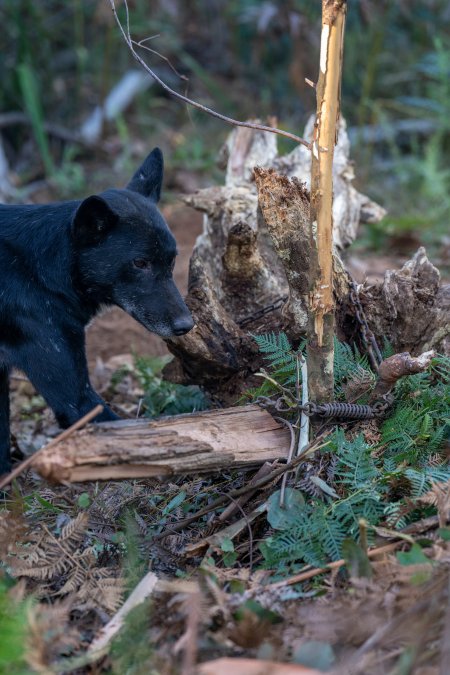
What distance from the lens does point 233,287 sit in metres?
3.96

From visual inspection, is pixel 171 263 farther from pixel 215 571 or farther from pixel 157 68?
pixel 157 68

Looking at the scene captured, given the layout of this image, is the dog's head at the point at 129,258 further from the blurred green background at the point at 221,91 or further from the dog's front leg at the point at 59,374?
the blurred green background at the point at 221,91

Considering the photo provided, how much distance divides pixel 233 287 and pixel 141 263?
510mm

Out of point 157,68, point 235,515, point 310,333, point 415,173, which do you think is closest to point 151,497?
point 235,515

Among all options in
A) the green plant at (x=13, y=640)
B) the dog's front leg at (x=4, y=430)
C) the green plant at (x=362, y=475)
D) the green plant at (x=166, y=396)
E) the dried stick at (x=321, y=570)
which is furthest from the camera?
the dog's front leg at (x=4, y=430)

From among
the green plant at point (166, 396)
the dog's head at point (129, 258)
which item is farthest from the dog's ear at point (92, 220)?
the green plant at point (166, 396)

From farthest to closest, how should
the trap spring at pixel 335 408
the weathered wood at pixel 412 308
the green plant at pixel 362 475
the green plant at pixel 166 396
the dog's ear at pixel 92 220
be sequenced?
the green plant at pixel 166 396 < the dog's ear at pixel 92 220 < the weathered wood at pixel 412 308 < the trap spring at pixel 335 408 < the green plant at pixel 362 475

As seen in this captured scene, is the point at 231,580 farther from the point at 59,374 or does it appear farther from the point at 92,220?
the point at 92,220

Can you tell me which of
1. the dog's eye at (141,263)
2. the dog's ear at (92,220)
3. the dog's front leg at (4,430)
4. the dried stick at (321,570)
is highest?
the dog's ear at (92,220)

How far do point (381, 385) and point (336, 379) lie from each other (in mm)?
258

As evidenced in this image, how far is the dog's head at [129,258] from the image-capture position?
365 cm

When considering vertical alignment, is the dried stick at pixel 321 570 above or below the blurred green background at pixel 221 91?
below

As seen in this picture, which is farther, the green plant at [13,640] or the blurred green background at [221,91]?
the blurred green background at [221,91]

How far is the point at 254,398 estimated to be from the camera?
3.39 m
